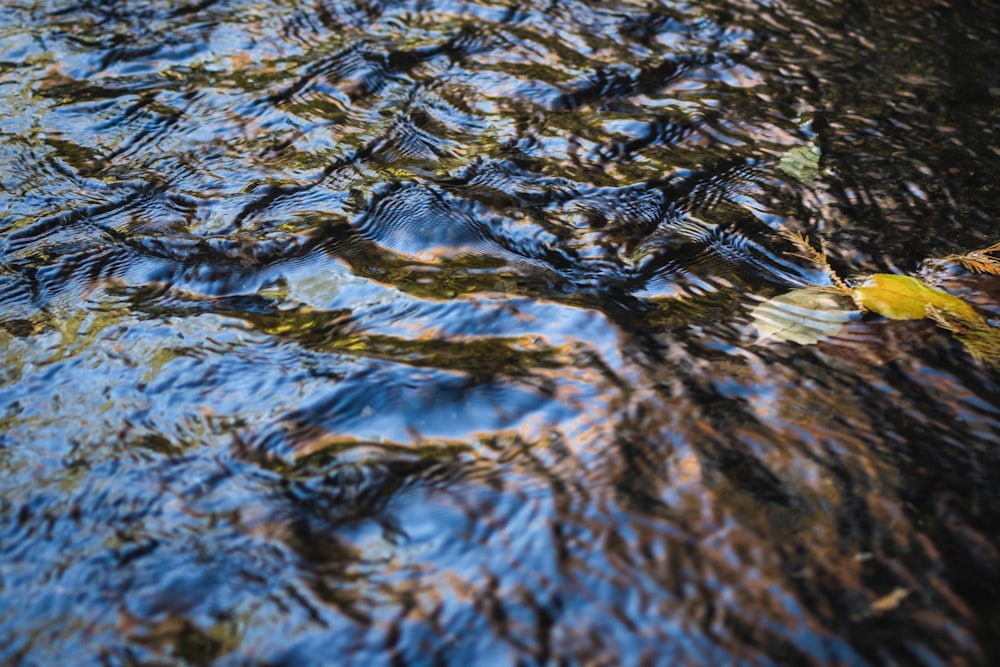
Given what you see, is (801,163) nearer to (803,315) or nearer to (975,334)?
(803,315)

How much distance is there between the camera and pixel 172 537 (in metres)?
1.79

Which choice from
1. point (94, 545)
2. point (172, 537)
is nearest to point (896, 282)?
point (172, 537)

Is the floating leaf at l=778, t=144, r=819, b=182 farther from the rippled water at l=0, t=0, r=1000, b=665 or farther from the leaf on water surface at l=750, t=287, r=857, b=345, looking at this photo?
the leaf on water surface at l=750, t=287, r=857, b=345

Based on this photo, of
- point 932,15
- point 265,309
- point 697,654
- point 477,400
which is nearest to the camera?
point 697,654

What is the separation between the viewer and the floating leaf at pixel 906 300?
2.45m

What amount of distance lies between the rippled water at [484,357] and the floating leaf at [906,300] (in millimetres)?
49

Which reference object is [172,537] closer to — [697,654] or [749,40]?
[697,654]

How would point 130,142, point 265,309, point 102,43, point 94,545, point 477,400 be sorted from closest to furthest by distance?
point 94,545 < point 477,400 < point 265,309 < point 130,142 < point 102,43

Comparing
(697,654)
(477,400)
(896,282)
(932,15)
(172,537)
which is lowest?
(172,537)

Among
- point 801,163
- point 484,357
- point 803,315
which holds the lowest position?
point 484,357

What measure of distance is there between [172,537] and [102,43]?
127 inches

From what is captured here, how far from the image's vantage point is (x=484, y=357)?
7.66ft

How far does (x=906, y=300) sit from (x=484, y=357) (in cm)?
132

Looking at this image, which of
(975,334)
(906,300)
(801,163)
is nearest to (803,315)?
(906,300)
